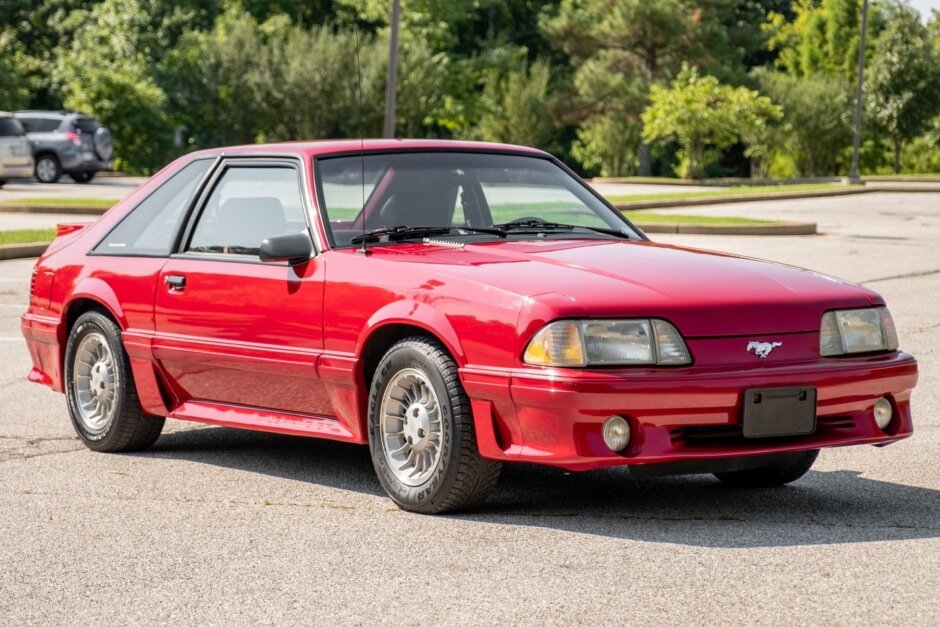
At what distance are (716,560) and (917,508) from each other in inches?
49.2

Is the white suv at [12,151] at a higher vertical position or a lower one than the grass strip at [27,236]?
lower

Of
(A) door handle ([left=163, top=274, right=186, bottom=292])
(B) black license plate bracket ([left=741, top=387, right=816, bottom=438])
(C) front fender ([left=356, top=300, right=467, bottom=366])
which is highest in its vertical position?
(C) front fender ([left=356, top=300, right=467, bottom=366])

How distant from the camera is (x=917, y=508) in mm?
6160

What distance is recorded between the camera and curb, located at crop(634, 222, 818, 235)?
23734 mm

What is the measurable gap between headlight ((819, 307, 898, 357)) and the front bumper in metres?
0.10

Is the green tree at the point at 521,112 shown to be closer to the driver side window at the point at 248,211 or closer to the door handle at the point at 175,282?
the driver side window at the point at 248,211

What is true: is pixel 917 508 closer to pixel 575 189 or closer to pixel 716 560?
pixel 716 560

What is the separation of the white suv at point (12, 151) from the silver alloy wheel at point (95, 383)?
30.5 metres

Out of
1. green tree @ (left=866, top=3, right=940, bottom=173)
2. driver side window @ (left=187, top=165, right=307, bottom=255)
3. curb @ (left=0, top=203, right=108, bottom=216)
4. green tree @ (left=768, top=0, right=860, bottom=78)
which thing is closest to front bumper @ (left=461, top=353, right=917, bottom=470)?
driver side window @ (left=187, top=165, right=307, bottom=255)

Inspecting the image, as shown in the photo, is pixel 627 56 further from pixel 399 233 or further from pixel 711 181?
pixel 399 233

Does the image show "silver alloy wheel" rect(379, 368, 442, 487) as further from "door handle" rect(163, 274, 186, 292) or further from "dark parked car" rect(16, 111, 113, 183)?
"dark parked car" rect(16, 111, 113, 183)

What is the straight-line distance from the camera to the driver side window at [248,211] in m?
7.01

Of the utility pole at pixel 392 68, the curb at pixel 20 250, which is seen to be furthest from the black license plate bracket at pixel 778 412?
the utility pole at pixel 392 68

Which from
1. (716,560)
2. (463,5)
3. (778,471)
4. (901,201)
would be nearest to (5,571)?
(716,560)
